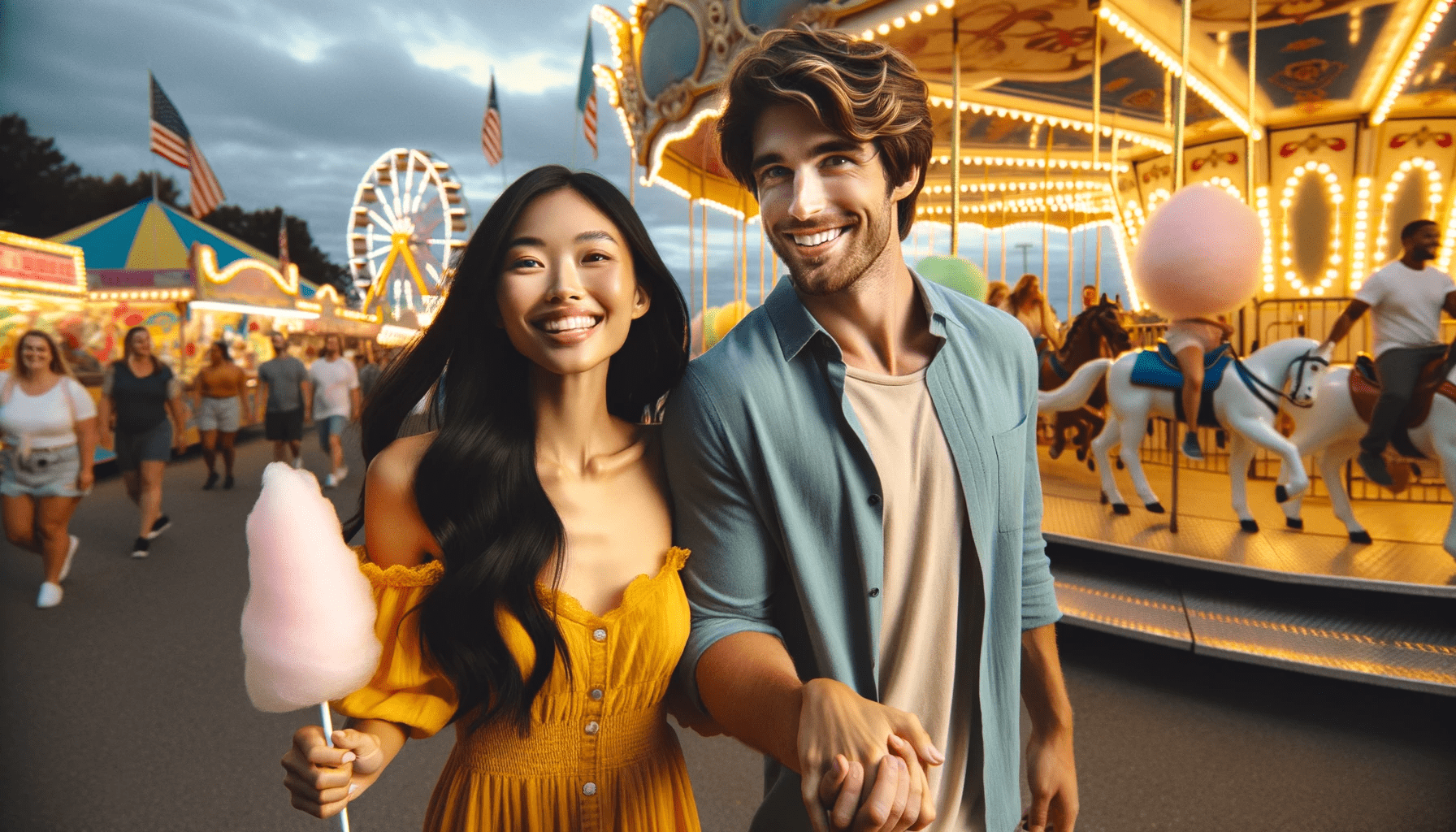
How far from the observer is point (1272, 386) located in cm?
489

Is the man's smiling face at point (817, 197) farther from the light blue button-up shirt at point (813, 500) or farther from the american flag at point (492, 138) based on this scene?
the american flag at point (492, 138)

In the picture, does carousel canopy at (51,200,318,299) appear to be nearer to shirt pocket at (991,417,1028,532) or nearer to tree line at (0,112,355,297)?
tree line at (0,112,355,297)

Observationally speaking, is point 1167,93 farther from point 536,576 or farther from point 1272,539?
point 536,576

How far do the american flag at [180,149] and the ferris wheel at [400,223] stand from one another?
1178 cm

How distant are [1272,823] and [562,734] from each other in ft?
8.32

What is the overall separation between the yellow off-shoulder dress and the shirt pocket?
502 mm

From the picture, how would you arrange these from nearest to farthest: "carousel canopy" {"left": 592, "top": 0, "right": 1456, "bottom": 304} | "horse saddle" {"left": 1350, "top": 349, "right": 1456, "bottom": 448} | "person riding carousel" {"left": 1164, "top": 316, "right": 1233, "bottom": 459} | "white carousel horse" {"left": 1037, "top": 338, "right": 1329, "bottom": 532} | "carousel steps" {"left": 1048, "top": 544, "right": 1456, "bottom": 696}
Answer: "carousel steps" {"left": 1048, "top": 544, "right": 1456, "bottom": 696}
"horse saddle" {"left": 1350, "top": 349, "right": 1456, "bottom": 448}
"white carousel horse" {"left": 1037, "top": 338, "right": 1329, "bottom": 532}
"person riding carousel" {"left": 1164, "top": 316, "right": 1233, "bottom": 459}
"carousel canopy" {"left": 592, "top": 0, "right": 1456, "bottom": 304}

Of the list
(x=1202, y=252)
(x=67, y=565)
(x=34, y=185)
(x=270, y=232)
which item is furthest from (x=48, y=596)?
(x=270, y=232)

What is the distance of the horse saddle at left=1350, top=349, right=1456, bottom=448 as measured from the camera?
161 inches

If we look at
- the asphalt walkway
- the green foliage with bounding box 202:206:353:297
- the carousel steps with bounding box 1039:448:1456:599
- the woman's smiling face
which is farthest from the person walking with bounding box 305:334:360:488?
the green foliage with bounding box 202:206:353:297

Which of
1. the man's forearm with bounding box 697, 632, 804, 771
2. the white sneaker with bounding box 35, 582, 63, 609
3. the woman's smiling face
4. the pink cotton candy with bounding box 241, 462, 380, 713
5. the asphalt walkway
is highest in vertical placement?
the woman's smiling face

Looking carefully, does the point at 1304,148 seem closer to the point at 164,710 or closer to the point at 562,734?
the point at 562,734

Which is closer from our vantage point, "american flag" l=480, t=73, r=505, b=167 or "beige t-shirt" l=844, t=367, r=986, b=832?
"beige t-shirt" l=844, t=367, r=986, b=832

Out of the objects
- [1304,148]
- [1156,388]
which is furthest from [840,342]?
[1304,148]
